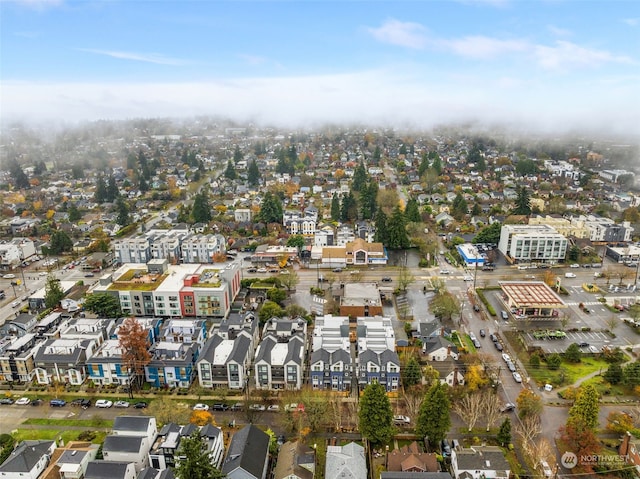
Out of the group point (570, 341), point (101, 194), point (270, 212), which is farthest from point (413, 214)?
point (101, 194)

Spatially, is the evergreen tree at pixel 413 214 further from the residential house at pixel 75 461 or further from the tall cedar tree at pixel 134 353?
the residential house at pixel 75 461

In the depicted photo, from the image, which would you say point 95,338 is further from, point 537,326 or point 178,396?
point 537,326

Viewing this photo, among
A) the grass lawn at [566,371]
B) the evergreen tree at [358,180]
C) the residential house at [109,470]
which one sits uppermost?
the evergreen tree at [358,180]

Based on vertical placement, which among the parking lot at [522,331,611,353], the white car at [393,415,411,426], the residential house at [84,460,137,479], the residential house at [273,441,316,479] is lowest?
the white car at [393,415,411,426]

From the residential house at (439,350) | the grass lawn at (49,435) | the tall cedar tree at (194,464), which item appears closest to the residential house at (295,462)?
the tall cedar tree at (194,464)

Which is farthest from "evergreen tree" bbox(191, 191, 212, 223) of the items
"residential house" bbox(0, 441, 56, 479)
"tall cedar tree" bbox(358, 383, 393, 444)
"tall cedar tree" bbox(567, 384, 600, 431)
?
"tall cedar tree" bbox(567, 384, 600, 431)

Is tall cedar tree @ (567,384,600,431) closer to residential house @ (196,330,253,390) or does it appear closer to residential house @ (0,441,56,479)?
residential house @ (196,330,253,390)
